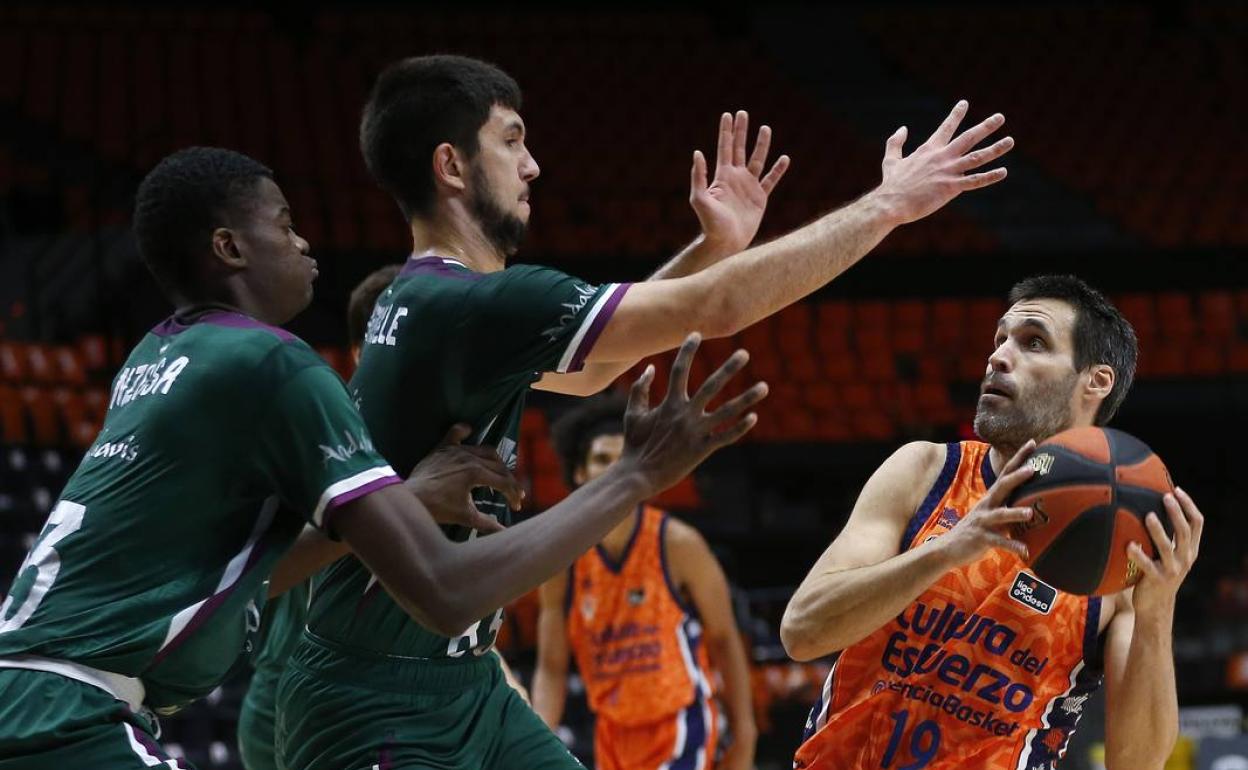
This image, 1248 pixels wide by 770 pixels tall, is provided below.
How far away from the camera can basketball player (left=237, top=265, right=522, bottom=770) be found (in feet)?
10.2

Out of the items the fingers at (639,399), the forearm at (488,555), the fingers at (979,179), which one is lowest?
the forearm at (488,555)

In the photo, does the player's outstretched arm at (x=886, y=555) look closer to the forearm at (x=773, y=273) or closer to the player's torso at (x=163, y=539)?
the forearm at (x=773, y=273)

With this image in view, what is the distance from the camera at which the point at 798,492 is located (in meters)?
13.0

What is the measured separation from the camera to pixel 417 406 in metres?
3.42

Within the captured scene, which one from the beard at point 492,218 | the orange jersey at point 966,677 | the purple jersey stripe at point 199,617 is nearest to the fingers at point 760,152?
the beard at point 492,218

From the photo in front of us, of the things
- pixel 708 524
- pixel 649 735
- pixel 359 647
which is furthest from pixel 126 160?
pixel 359 647

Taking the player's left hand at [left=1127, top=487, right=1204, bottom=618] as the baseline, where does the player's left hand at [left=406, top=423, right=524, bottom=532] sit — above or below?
above

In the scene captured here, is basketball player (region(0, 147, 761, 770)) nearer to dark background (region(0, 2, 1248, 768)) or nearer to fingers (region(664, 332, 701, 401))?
fingers (region(664, 332, 701, 401))

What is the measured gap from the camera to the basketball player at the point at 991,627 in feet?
12.0

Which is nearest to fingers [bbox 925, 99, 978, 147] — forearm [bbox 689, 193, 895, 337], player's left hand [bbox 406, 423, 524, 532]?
forearm [bbox 689, 193, 895, 337]

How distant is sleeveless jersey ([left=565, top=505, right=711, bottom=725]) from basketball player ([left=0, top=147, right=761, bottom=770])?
12.0 feet

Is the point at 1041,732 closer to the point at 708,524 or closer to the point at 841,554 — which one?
the point at 841,554

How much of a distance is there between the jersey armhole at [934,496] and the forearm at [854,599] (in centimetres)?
26

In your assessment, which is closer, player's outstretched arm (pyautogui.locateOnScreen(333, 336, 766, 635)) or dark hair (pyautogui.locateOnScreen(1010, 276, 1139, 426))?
player's outstretched arm (pyautogui.locateOnScreen(333, 336, 766, 635))
